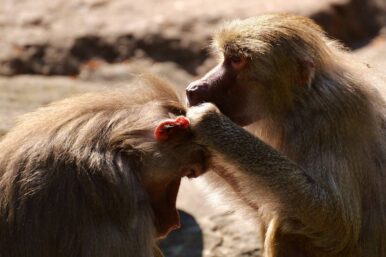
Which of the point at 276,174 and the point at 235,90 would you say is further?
the point at 235,90

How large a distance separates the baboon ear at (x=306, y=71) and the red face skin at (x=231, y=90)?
0.39 metres

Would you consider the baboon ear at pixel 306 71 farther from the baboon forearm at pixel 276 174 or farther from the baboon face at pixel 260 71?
the baboon forearm at pixel 276 174

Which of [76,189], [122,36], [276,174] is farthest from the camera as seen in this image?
[122,36]

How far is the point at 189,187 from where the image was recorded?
30.7 ft

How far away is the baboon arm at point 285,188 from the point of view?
21.9ft

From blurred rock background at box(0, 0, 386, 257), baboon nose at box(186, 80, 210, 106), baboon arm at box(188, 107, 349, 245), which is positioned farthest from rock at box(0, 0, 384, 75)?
baboon arm at box(188, 107, 349, 245)

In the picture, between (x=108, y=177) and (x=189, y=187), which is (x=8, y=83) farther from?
(x=108, y=177)

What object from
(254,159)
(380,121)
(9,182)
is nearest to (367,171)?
(380,121)

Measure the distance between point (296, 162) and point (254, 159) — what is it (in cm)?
40

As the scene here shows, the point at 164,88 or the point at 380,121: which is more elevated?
the point at 164,88

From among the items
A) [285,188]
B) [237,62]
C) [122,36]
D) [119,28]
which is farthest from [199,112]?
[119,28]

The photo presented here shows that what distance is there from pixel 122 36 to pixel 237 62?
5.34 metres

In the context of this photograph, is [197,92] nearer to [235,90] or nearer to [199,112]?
[235,90]

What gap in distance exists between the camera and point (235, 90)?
7.28 metres
